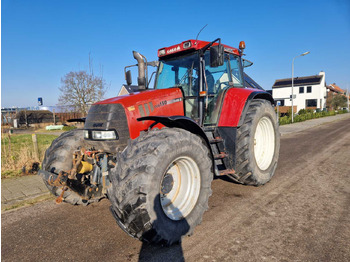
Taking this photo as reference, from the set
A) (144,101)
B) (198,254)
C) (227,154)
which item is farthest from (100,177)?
(227,154)

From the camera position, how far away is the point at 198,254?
255 centimetres

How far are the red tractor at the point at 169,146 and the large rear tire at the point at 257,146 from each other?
2 cm

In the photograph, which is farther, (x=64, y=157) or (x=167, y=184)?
(x=64, y=157)

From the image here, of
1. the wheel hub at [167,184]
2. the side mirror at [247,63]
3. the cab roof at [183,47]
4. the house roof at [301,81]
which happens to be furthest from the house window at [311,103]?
the wheel hub at [167,184]

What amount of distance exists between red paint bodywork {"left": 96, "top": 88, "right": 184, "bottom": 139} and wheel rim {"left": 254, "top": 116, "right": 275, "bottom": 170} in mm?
1837

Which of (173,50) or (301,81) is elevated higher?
(301,81)

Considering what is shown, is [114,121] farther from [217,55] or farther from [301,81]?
[301,81]

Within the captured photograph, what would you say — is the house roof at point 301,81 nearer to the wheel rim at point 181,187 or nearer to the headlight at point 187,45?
the headlight at point 187,45

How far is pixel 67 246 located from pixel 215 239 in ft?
5.63

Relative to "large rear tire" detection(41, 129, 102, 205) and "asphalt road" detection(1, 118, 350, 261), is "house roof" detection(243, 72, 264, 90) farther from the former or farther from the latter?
"large rear tire" detection(41, 129, 102, 205)

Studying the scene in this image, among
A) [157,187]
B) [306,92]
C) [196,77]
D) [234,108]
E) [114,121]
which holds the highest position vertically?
[306,92]

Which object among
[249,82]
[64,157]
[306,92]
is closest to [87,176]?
[64,157]

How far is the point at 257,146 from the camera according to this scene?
4918mm

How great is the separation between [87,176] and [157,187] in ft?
3.58
